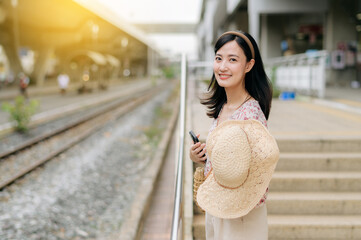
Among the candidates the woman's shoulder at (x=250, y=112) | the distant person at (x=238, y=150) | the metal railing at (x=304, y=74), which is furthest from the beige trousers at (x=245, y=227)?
the metal railing at (x=304, y=74)

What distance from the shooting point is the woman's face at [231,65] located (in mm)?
1870

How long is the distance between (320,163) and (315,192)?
17.2 inches

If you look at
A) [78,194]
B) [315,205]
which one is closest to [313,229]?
[315,205]

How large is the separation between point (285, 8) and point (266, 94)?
15.6 meters

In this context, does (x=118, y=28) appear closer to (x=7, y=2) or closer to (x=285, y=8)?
(x=7, y=2)

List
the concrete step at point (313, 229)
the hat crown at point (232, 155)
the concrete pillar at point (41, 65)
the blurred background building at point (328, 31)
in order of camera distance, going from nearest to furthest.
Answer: the hat crown at point (232, 155) → the concrete step at point (313, 229) → the blurred background building at point (328, 31) → the concrete pillar at point (41, 65)

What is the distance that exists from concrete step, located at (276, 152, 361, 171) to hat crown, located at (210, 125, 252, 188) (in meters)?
2.73

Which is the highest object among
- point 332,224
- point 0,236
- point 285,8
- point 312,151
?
point 285,8

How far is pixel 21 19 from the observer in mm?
28797

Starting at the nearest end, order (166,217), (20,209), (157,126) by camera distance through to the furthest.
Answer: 1. (166,217)
2. (20,209)
3. (157,126)

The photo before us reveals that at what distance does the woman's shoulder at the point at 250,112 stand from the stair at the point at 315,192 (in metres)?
1.91

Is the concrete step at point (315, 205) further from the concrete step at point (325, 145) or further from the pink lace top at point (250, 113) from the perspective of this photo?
the pink lace top at point (250, 113)

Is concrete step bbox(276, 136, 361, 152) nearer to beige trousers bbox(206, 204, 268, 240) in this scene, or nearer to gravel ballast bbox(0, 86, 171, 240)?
gravel ballast bbox(0, 86, 171, 240)

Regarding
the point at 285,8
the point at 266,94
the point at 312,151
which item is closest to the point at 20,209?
the point at 312,151
